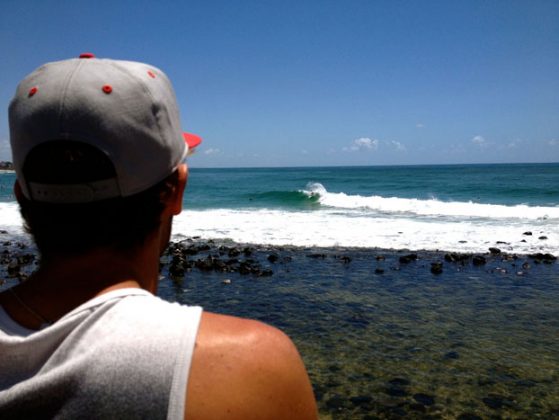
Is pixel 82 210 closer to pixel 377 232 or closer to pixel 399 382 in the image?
pixel 399 382

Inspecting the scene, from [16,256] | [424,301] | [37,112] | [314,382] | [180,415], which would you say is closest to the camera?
[180,415]

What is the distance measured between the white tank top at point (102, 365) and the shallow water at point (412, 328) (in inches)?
178

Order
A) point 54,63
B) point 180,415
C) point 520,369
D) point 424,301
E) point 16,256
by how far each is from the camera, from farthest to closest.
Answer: point 16,256 < point 424,301 < point 520,369 < point 54,63 < point 180,415

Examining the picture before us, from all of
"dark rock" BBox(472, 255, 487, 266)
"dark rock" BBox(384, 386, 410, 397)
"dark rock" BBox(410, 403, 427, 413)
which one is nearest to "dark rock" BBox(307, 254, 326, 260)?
"dark rock" BBox(472, 255, 487, 266)

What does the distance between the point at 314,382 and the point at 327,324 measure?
2.21 m

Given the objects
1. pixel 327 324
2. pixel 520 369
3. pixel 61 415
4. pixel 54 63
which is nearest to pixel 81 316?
pixel 61 415

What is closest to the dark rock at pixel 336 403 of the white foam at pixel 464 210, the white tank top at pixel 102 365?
the white tank top at pixel 102 365

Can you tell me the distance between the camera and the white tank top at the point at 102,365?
1.10m

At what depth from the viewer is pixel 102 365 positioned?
110cm

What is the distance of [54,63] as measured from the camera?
137 cm

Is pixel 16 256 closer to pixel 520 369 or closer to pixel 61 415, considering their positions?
pixel 520 369

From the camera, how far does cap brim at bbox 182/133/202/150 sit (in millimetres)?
1713

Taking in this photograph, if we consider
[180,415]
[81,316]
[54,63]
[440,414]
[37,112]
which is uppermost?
[54,63]

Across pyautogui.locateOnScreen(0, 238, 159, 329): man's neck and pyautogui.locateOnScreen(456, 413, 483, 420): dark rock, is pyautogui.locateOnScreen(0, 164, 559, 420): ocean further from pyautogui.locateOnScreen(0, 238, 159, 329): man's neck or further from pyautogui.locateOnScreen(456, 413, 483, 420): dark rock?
pyautogui.locateOnScreen(0, 238, 159, 329): man's neck
